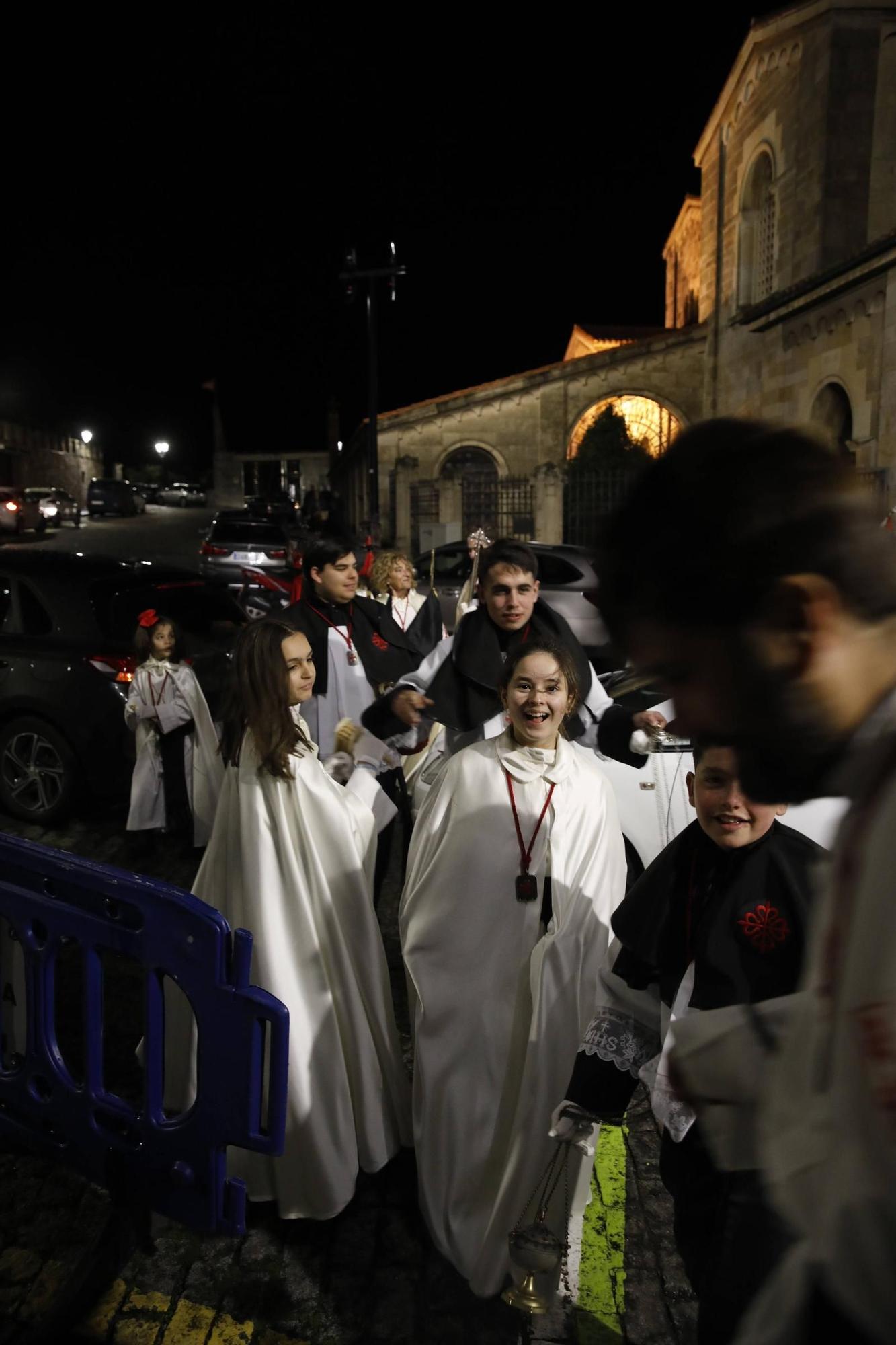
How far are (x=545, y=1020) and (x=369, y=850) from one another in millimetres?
966

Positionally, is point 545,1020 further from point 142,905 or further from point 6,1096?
point 6,1096

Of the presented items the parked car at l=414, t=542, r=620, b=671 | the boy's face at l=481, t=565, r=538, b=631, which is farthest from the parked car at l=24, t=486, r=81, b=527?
the boy's face at l=481, t=565, r=538, b=631

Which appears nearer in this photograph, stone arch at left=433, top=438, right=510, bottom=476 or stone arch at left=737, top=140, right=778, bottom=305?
stone arch at left=737, top=140, right=778, bottom=305

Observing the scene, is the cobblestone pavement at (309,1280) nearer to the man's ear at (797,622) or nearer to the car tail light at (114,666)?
the man's ear at (797,622)

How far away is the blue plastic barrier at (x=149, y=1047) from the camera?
247 cm

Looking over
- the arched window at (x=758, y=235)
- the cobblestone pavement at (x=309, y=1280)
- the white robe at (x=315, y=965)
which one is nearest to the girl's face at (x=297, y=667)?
the white robe at (x=315, y=965)

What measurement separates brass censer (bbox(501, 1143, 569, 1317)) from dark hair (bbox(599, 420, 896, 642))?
1.70 m

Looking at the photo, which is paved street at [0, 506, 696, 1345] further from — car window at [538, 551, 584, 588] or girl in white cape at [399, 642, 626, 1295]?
car window at [538, 551, 584, 588]

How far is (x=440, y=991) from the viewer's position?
10.3 ft

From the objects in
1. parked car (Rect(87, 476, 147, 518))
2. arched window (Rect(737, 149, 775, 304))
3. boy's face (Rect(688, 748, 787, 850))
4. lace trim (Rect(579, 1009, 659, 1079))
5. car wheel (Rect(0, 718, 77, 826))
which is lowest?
car wheel (Rect(0, 718, 77, 826))

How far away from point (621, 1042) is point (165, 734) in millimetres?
4971

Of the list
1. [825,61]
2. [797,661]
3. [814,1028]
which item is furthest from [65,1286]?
[825,61]

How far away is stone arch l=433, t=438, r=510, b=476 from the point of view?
28.6m

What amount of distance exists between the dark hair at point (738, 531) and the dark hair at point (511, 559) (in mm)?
3323
